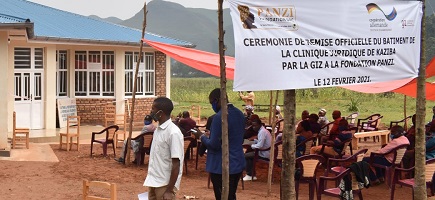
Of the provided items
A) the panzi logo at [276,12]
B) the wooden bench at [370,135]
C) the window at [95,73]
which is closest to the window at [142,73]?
the window at [95,73]

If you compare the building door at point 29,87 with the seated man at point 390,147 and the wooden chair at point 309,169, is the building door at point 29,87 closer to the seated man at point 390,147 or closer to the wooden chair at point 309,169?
the seated man at point 390,147

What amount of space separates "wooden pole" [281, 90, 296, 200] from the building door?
517 inches

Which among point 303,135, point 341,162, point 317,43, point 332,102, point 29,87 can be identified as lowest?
point 341,162

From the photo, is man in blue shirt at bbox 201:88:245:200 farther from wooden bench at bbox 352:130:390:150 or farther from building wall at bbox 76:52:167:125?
building wall at bbox 76:52:167:125

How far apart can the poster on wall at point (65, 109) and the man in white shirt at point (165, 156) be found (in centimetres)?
1442

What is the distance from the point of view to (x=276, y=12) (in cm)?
653

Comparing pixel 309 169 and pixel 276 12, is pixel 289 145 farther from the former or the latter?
pixel 309 169

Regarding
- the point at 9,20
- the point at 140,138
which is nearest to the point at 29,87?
the point at 9,20

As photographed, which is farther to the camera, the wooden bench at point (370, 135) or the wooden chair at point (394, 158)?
the wooden bench at point (370, 135)

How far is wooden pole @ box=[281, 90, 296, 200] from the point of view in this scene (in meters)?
7.07

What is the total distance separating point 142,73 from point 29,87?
503cm

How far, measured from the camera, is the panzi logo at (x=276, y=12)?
Answer: 6.44 meters

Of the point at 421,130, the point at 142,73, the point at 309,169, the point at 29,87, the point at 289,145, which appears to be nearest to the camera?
the point at 289,145

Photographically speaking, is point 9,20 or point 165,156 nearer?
point 165,156
